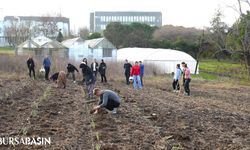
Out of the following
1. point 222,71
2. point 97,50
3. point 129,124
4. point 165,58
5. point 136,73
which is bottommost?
point 222,71

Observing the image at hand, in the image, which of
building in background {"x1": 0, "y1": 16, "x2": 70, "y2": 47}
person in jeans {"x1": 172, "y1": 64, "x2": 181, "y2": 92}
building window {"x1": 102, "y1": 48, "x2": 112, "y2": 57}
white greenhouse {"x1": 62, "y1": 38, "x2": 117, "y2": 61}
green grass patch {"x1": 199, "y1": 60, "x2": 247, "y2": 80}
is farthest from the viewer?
building in background {"x1": 0, "y1": 16, "x2": 70, "y2": 47}

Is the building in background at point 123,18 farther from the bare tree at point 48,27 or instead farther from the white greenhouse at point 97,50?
the white greenhouse at point 97,50

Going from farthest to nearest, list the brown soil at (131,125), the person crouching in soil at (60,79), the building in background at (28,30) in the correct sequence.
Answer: the building in background at (28,30) < the person crouching in soil at (60,79) < the brown soil at (131,125)

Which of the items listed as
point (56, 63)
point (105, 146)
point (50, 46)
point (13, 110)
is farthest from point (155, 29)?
point (105, 146)

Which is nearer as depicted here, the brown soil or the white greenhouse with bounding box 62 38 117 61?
the brown soil

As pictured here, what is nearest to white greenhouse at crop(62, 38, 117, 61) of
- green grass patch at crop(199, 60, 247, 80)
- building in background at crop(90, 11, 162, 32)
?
green grass patch at crop(199, 60, 247, 80)

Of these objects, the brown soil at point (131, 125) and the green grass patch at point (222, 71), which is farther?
the green grass patch at point (222, 71)

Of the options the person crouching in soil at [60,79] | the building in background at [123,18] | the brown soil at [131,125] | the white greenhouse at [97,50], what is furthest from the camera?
the building in background at [123,18]

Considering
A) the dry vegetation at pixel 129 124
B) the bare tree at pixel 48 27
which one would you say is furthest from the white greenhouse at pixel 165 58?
the bare tree at pixel 48 27

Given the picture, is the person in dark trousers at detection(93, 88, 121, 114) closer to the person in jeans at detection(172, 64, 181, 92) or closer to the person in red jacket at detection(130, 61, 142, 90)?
the person in jeans at detection(172, 64, 181, 92)

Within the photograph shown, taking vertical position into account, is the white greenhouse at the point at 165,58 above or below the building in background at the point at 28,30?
below

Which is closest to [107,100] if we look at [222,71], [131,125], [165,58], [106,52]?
[131,125]

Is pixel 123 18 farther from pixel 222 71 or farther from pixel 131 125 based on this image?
pixel 131 125

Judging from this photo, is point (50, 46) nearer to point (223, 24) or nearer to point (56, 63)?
point (56, 63)
